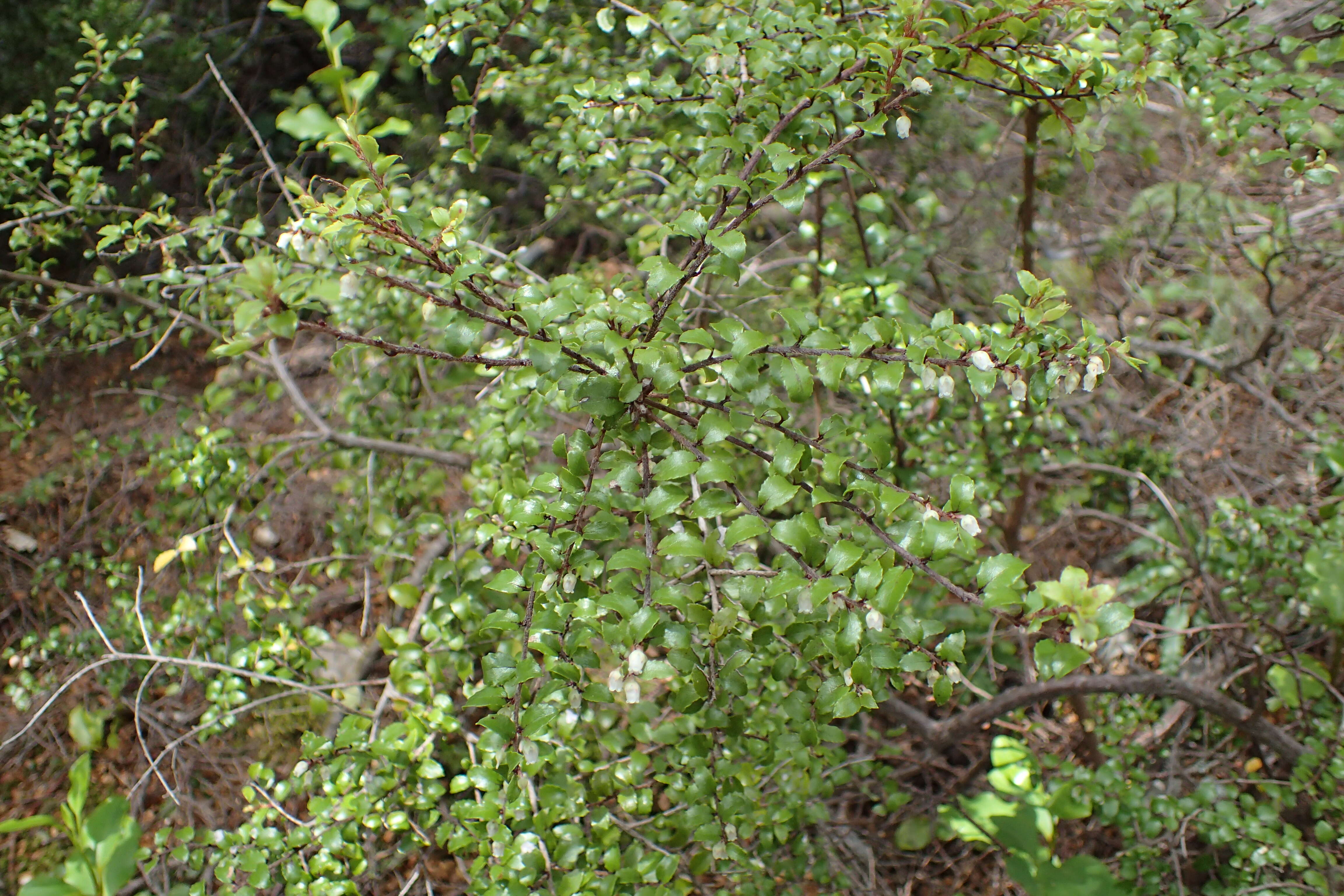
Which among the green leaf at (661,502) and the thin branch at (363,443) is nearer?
the green leaf at (661,502)

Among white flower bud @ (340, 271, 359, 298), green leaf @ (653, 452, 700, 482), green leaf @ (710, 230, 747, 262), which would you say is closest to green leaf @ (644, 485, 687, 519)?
green leaf @ (653, 452, 700, 482)

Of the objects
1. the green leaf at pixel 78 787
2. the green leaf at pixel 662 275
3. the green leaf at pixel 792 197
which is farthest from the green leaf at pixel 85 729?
the green leaf at pixel 792 197

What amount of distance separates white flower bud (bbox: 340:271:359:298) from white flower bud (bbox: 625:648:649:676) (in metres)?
0.53

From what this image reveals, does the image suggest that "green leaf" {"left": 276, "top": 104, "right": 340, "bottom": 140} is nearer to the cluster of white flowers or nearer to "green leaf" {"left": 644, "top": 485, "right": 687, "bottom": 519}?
the cluster of white flowers

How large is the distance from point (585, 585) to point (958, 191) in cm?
398

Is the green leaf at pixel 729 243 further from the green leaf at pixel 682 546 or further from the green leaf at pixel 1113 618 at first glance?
the green leaf at pixel 1113 618

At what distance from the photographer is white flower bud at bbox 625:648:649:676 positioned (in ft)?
3.25

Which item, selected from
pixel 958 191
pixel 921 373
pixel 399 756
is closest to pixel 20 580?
pixel 399 756

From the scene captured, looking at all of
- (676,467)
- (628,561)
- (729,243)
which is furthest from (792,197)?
(628,561)

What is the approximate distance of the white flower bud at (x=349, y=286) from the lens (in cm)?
96

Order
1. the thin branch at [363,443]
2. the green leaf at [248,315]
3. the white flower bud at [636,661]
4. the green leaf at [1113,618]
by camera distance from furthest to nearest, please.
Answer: the thin branch at [363,443], the white flower bud at [636,661], the green leaf at [1113,618], the green leaf at [248,315]

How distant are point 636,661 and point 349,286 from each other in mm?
565

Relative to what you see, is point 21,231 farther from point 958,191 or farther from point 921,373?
point 958,191

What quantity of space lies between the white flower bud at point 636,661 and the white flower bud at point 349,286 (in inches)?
20.9
